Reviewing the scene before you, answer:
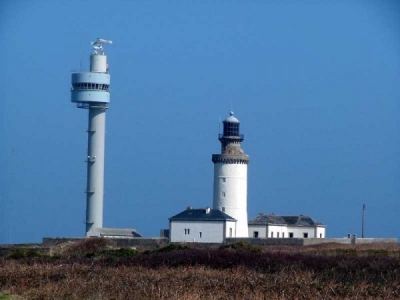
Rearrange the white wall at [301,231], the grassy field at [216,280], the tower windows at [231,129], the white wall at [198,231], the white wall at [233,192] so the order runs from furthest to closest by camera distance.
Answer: the tower windows at [231,129], the white wall at [301,231], the white wall at [233,192], the white wall at [198,231], the grassy field at [216,280]

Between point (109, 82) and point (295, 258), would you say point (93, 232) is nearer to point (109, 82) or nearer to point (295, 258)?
point (109, 82)

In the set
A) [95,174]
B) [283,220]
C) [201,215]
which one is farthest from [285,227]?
[95,174]

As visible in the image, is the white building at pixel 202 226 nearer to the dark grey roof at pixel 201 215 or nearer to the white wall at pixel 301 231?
the dark grey roof at pixel 201 215

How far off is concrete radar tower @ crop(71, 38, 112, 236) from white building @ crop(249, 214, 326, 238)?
812cm

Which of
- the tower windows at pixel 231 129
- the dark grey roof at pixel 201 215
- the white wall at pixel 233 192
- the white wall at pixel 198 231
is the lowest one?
the white wall at pixel 198 231

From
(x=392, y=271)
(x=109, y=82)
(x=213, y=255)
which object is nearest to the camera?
(x=392, y=271)

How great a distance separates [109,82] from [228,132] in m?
7.65

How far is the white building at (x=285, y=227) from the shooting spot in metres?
53.5

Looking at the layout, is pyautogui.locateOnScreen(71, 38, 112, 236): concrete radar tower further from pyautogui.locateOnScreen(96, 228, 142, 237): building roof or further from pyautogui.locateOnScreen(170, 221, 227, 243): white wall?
pyautogui.locateOnScreen(170, 221, 227, 243): white wall

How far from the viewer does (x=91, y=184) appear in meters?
55.4

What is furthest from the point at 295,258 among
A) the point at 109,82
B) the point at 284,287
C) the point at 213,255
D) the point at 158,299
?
the point at 109,82

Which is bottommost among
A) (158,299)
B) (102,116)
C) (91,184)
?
(158,299)

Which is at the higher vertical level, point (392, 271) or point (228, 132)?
point (228, 132)

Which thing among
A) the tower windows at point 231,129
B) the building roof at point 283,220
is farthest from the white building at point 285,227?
the tower windows at point 231,129
